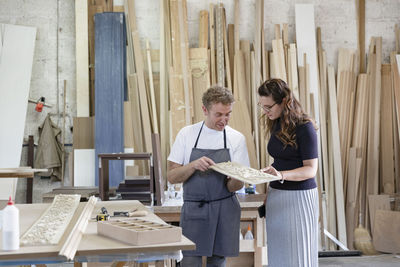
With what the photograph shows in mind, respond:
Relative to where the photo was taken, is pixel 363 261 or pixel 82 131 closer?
pixel 363 261

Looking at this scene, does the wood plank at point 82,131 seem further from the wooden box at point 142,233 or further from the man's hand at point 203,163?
the wooden box at point 142,233

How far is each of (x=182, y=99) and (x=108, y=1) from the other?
144 centimetres

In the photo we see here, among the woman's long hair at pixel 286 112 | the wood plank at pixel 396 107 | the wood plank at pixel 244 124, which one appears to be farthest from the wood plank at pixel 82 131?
the wood plank at pixel 396 107

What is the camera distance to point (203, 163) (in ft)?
10.5

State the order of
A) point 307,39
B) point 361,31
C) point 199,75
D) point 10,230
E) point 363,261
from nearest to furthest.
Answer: point 10,230 < point 363,261 < point 199,75 < point 307,39 < point 361,31

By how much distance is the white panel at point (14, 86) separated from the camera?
561 centimetres

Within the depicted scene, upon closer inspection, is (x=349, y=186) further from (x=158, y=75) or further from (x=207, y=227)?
(x=207, y=227)

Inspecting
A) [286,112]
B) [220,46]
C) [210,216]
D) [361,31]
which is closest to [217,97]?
[286,112]

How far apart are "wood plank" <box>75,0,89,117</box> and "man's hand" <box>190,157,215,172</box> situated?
297 centimetres

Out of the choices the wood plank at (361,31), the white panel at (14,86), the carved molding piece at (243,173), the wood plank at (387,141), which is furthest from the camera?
the wood plank at (361,31)

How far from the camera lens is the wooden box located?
2146mm

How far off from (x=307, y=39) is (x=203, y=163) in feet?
11.5

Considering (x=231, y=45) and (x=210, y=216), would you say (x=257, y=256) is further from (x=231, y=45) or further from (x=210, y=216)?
(x=231, y=45)

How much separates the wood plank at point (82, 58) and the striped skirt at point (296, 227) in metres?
3.45
